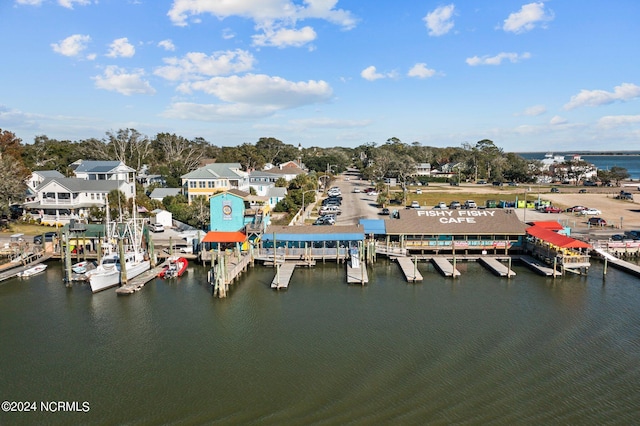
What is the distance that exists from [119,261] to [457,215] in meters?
32.9

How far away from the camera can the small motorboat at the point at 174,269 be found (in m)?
39.2

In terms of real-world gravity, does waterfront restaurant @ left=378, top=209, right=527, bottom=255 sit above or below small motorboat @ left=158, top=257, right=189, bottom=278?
above

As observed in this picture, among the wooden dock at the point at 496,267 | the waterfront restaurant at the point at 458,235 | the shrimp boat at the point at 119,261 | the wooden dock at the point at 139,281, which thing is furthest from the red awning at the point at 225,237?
the wooden dock at the point at 496,267

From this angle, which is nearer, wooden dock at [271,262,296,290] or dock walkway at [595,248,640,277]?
wooden dock at [271,262,296,290]

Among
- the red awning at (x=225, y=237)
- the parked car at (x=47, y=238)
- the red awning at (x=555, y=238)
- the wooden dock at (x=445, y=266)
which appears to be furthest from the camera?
the parked car at (x=47, y=238)

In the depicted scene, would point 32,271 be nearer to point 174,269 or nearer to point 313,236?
point 174,269

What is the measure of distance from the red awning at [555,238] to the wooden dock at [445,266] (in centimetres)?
897

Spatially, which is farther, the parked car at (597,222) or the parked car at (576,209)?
the parked car at (576,209)

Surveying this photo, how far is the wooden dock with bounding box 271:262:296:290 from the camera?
3628 centimetres

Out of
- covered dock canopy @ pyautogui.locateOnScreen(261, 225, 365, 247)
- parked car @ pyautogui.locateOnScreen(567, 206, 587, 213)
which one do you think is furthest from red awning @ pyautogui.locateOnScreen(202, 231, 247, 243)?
parked car @ pyautogui.locateOnScreen(567, 206, 587, 213)

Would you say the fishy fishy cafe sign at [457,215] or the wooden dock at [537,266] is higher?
the fishy fishy cafe sign at [457,215]

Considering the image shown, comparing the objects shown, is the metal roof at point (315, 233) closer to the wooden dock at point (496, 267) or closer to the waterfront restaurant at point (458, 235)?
the waterfront restaurant at point (458, 235)

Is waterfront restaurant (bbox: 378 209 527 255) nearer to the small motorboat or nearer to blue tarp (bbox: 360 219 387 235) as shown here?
blue tarp (bbox: 360 219 387 235)

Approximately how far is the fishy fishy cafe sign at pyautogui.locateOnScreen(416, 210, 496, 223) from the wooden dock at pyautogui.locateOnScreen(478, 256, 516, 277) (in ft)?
14.8
